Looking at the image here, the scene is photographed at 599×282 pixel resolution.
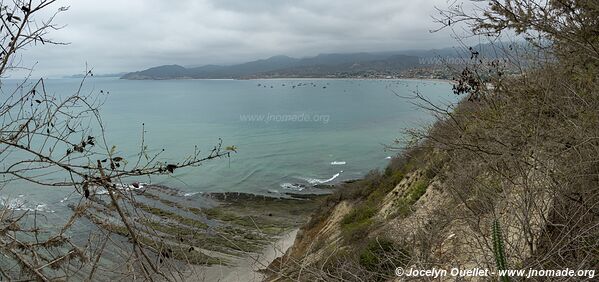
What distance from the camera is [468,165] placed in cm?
679

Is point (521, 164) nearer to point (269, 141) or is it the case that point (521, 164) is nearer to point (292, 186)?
point (292, 186)

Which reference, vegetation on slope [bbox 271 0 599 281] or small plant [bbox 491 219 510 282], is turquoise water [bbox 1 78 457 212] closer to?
vegetation on slope [bbox 271 0 599 281]

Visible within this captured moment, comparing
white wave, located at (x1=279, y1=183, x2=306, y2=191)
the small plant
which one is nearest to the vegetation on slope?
the small plant

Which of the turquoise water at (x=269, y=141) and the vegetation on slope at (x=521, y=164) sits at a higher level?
the vegetation on slope at (x=521, y=164)

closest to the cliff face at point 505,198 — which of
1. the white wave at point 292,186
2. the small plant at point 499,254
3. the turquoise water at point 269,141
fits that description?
the small plant at point 499,254

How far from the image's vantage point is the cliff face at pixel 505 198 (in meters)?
3.72

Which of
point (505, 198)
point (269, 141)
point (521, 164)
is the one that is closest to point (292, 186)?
point (269, 141)

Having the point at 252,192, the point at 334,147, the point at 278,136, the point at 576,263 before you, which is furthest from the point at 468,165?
the point at 278,136

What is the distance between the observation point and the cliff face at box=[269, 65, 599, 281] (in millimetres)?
3723

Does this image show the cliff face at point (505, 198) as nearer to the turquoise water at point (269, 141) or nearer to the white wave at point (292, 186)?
the turquoise water at point (269, 141)

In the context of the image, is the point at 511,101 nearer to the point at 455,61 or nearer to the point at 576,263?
the point at 455,61

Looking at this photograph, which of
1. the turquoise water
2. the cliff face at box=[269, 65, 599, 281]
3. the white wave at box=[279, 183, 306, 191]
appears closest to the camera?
the cliff face at box=[269, 65, 599, 281]

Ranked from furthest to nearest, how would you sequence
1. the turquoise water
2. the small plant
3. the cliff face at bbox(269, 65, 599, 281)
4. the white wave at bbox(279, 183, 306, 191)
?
the turquoise water, the white wave at bbox(279, 183, 306, 191), the cliff face at bbox(269, 65, 599, 281), the small plant

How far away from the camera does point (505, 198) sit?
167 inches
